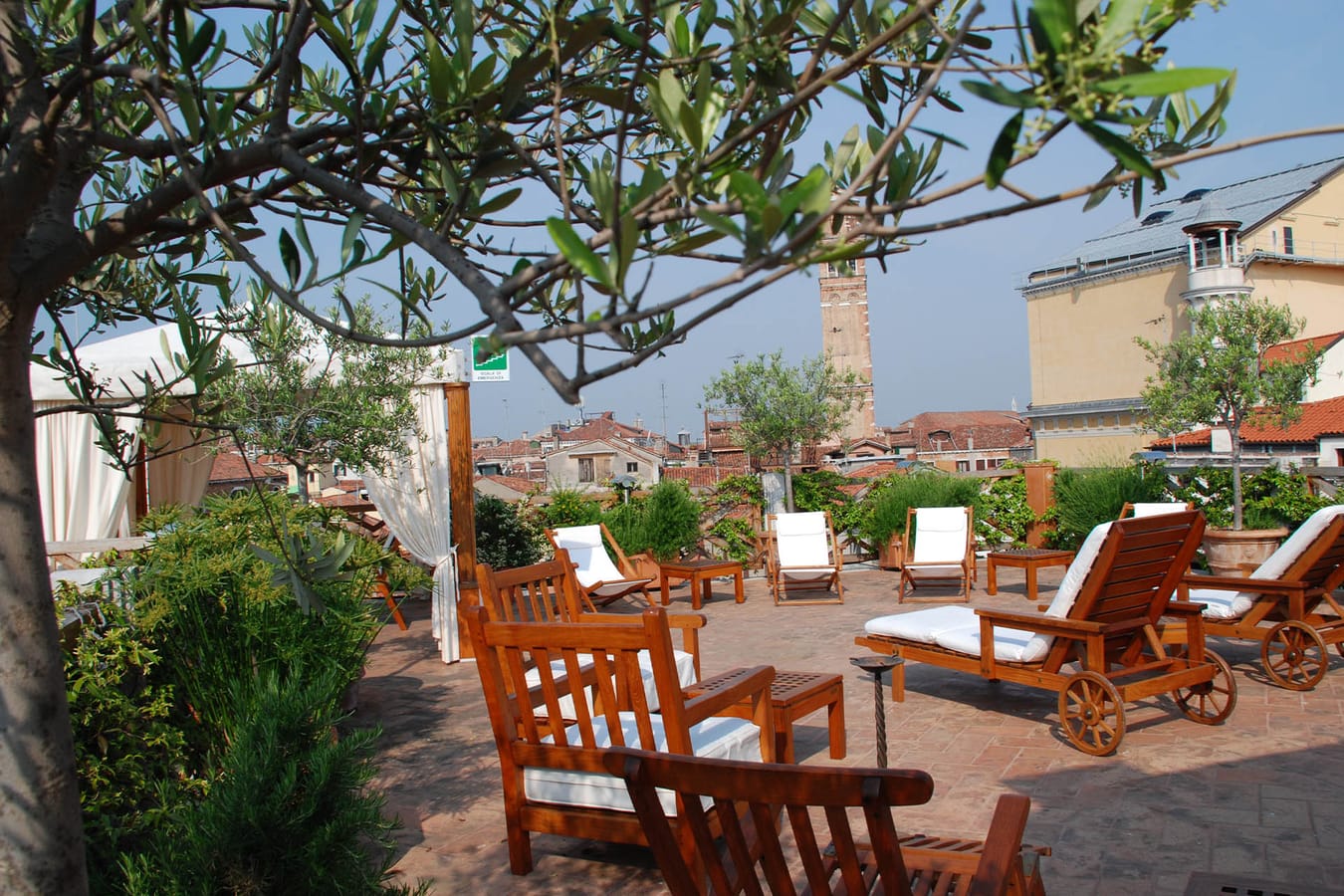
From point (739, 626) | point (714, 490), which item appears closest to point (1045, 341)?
point (714, 490)

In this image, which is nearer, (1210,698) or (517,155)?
(517,155)

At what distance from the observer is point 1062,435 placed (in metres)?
45.5

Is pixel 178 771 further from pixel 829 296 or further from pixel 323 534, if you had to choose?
pixel 829 296

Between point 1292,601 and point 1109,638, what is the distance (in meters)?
1.31

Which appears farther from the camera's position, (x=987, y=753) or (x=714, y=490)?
(x=714, y=490)

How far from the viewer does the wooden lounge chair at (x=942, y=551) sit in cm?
870

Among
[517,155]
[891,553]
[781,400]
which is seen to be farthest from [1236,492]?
[517,155]

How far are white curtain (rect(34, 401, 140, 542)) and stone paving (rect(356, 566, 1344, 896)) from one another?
2464 millimetres

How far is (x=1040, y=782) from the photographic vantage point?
404cm

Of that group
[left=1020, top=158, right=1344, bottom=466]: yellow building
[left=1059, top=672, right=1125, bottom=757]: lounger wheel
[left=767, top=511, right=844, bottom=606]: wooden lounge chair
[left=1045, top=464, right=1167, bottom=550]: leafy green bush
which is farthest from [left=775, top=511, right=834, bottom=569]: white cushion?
[left=1020, top=158, right=1344, bottom=466]: yellow building

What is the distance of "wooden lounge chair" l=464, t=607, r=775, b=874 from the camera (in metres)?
3.02

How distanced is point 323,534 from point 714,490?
687 cm

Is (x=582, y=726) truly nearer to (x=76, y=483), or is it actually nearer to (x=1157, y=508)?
(x=76, y=483)

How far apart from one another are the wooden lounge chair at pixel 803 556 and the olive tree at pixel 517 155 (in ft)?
22.7
